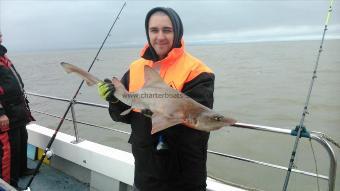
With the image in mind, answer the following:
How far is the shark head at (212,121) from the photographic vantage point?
1871mm

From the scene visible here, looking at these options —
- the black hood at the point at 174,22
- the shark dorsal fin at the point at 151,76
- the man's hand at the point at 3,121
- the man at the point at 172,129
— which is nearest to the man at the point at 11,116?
the man's hand at the point at 3,121

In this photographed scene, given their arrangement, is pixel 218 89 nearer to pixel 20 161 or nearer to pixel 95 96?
pixel 95 96

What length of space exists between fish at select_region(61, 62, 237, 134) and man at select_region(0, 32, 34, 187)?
8.29 feet

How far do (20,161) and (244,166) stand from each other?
19.2 feet

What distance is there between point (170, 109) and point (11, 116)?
291cm

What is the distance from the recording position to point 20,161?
4.53 m

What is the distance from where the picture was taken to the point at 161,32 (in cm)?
227

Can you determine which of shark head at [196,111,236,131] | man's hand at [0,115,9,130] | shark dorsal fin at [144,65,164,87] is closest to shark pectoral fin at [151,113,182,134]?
shark head at [196,111,236,131]

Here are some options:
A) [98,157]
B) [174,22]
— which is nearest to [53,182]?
[98,157]

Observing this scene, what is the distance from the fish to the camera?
188cm

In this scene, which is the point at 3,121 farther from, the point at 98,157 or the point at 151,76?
the point at 151,76

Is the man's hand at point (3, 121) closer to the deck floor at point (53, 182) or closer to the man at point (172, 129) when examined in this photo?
the deck floor at point (53, 182)

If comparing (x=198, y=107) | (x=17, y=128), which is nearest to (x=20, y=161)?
(x=17, y=128)

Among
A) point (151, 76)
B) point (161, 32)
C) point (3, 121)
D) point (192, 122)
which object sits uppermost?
point (161, 32)
